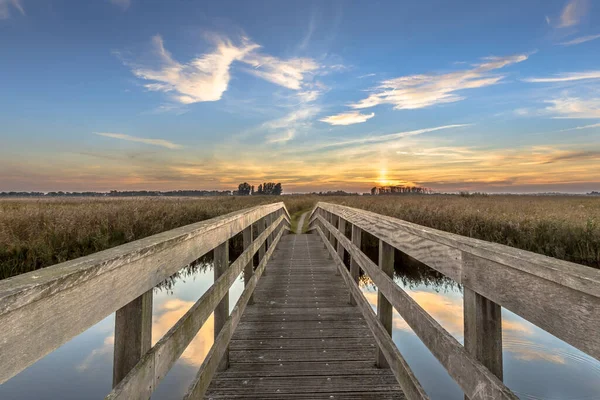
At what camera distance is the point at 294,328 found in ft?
12.4

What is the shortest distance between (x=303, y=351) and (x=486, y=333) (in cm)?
228

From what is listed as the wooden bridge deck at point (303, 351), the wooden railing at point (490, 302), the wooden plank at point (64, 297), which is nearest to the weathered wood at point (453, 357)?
the wooden railing at point (490, 302)

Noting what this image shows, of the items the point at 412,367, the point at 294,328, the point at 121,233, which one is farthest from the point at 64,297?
the point at 121,233

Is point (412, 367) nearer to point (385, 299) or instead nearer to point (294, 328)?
point (294, 328)

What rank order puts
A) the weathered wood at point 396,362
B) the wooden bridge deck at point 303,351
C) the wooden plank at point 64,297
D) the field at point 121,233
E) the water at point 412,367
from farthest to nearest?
→ 1. the field at point 121,233
2. the water at point 412,367
3. the wooden bridge deck at point 303,351
4. the weathered wood at point 396,362
5. the wooden plank at point 64,297

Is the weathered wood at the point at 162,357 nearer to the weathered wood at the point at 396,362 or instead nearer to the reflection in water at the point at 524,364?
the weathered wood at the point at 396,362

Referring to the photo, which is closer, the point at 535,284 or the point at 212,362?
the point at 535,284

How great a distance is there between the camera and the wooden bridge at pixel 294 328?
858mm

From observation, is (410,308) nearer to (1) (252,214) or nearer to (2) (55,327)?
(2) (55,327)

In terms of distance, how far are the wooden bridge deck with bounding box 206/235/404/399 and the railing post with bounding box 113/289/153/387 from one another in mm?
1503

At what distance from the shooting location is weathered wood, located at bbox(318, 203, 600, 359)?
2.85 feet

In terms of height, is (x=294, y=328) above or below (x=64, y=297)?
below

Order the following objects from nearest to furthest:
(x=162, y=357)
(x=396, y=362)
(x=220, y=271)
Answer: (x=162, y=357)
(x=396, y=362)
(x=220, y=271)

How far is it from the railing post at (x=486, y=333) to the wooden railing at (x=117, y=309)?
53.8 inches
